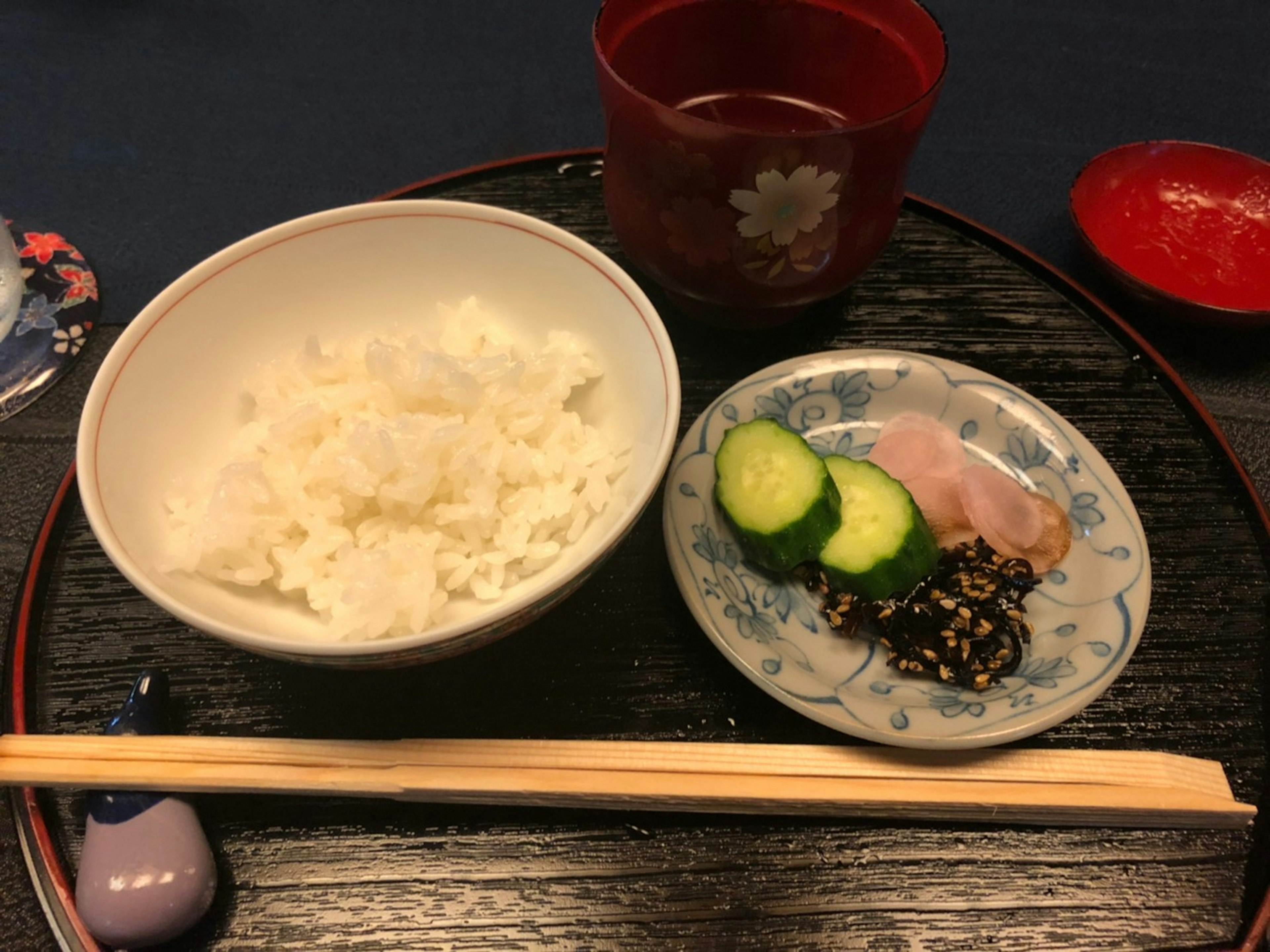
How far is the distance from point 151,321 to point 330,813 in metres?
0.85

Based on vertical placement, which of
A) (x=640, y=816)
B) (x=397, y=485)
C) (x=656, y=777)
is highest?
(x=397, y=485)

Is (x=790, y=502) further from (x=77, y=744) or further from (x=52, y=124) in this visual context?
(x=52, y=124)

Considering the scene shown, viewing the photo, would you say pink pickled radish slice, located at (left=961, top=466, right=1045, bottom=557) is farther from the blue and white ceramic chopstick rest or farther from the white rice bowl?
the blue and white ceramic chopstick rest

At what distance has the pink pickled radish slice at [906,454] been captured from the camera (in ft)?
5.08

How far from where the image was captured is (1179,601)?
1.45 meters

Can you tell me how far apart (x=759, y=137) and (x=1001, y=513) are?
31.2 inches

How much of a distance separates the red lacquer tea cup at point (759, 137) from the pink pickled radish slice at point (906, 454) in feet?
1.09

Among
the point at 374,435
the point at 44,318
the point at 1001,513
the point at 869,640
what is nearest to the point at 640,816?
the point at 869,640

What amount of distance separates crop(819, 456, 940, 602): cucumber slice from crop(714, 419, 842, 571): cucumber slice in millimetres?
30

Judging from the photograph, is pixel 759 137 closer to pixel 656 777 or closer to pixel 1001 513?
pixel 1001 513

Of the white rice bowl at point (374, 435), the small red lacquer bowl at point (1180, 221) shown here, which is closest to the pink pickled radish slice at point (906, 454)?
the white rice bowl at point (374, 435)

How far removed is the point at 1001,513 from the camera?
56.8 inches

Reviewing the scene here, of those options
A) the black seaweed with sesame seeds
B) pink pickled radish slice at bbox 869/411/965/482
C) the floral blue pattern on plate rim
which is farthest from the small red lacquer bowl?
the floral blue pattern on plate rim

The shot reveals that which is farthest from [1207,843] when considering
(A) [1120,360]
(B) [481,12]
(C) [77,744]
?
(B) [481,12]
